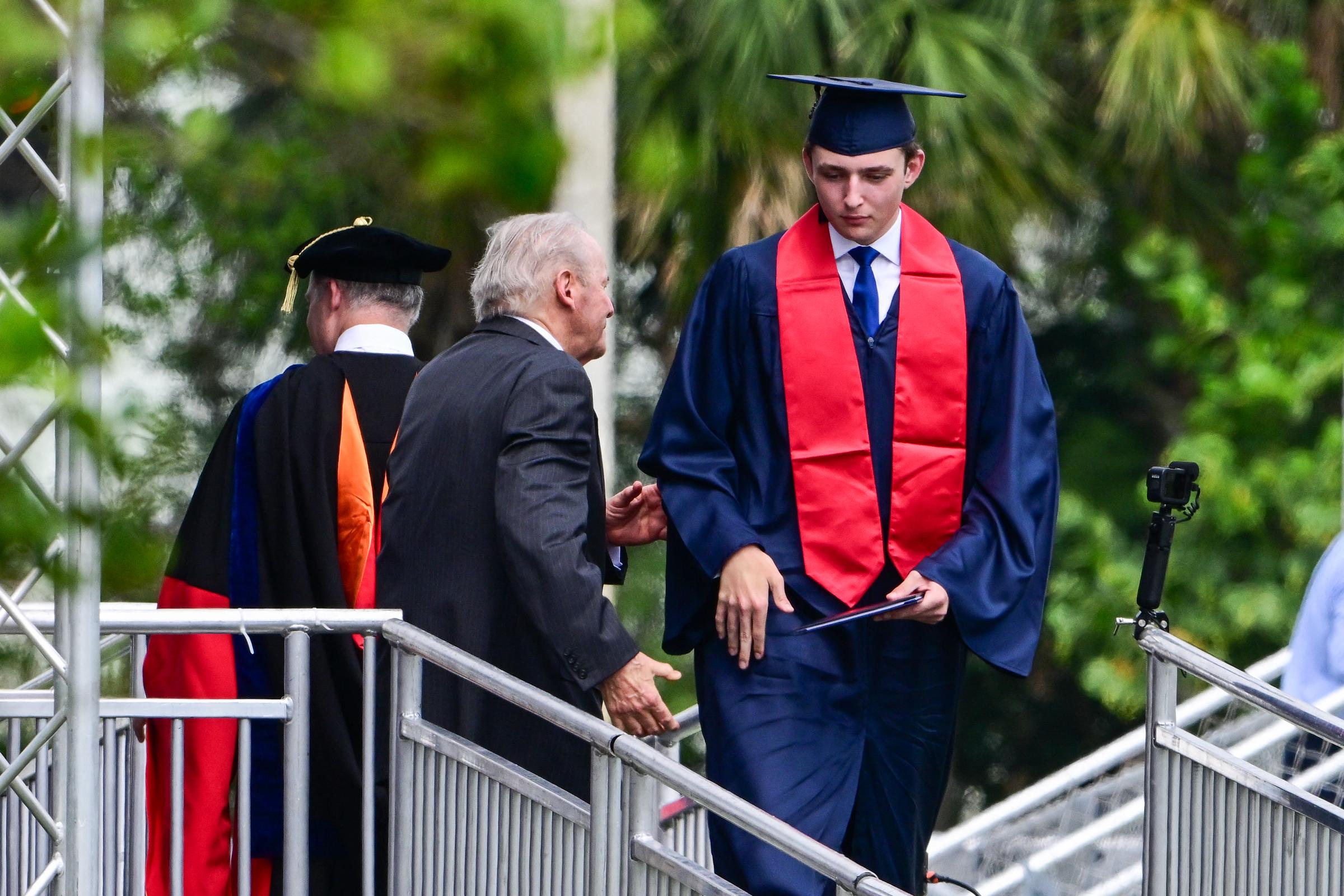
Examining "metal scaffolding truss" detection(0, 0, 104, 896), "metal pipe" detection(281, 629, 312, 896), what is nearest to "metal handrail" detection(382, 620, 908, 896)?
"metal pipe" detection(281, 629, 312, 896)

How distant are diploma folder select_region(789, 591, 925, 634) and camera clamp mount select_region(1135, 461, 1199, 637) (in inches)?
14.5

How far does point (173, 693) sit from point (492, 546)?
66 cm

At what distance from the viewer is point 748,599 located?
11.5 ft

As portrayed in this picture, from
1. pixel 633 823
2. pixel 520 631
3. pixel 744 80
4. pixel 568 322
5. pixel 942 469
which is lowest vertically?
pixel 633 823

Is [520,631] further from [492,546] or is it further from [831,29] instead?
[831,29]

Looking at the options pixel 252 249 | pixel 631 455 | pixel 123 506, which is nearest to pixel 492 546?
pixel 123 506

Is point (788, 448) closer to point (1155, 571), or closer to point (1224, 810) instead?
point (1155, 571)

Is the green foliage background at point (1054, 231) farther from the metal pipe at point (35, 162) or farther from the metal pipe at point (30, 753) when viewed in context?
the metal pipe at point (30, 753)

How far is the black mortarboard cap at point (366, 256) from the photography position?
4.07 meters

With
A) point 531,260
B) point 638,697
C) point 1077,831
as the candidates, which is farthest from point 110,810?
point 1077,831

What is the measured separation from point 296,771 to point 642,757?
0.67 m

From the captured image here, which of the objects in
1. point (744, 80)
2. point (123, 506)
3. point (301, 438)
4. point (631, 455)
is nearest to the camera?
point (123, 506)

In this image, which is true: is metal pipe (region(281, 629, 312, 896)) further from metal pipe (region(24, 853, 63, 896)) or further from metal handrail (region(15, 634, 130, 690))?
metal handrail (region(15, 634, 130, 690))

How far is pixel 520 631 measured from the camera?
12.0 ft
